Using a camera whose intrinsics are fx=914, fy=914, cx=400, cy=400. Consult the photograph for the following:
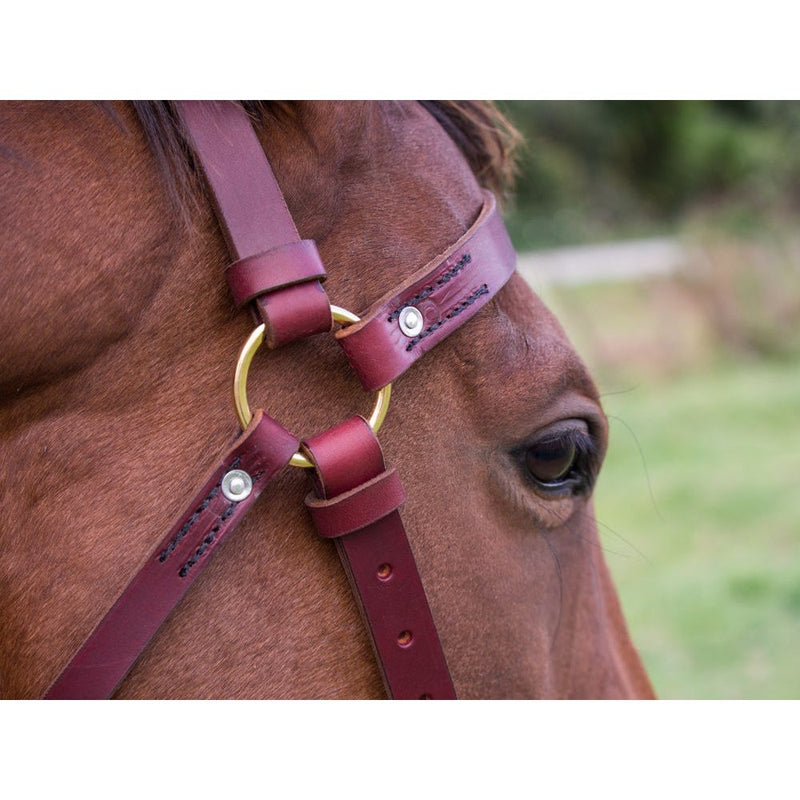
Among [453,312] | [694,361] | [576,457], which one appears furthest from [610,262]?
[453,312]

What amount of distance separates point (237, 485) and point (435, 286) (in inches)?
14.6

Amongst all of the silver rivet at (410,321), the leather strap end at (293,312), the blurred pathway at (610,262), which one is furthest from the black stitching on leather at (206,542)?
the blurred pathway at (610,262)

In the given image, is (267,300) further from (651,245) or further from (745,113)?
(745,113)

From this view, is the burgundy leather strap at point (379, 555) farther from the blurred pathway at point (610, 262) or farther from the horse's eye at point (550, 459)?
the blurred pathway at point (610, 262)

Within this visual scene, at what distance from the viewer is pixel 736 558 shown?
17.1 feet

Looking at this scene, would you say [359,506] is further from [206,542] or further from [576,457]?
[576,457]

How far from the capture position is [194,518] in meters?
1.12

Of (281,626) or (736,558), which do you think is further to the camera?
(736,558)

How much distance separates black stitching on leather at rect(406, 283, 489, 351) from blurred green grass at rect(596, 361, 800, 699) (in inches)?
65.4

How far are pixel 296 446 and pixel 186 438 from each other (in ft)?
0.47

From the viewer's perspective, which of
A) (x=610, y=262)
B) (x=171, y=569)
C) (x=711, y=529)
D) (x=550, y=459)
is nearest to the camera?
(x=171, y=569)

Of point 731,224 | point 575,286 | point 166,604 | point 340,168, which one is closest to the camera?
point 166,604

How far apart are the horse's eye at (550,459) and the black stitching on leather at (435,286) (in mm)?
282
